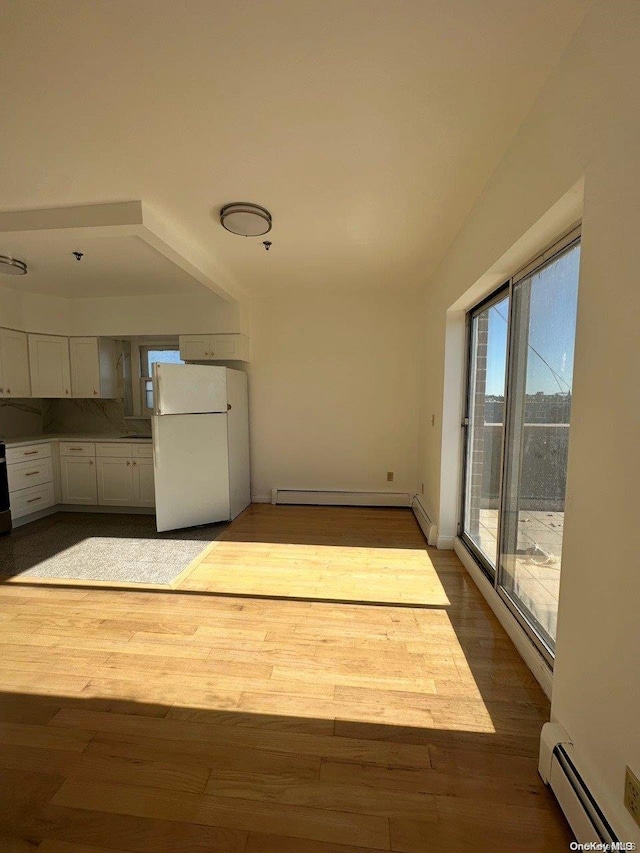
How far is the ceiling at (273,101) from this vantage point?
1145mm

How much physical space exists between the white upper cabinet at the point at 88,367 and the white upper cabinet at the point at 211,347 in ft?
3.35

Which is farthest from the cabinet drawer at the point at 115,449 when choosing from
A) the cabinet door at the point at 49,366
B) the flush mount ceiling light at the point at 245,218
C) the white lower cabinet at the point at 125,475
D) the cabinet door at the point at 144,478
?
the flush mount ceiling light at the point at 245,218

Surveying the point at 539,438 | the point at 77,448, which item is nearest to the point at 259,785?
the point at 539,438

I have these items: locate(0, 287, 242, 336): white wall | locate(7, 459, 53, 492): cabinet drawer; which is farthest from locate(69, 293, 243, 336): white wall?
locate(7, 459, 53, 492): cabinet drawer

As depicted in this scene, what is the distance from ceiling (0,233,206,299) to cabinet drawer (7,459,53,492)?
6.13 ft

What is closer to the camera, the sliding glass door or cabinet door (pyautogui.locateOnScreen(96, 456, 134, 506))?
the sliding glass door

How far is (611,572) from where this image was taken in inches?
40.1

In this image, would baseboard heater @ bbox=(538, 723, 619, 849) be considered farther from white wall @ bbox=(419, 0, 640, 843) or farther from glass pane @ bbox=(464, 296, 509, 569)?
glass pane @ bbox=(464, 296, 509, 569)

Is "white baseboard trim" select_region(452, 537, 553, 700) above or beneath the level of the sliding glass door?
beneath

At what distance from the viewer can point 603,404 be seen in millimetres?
1064

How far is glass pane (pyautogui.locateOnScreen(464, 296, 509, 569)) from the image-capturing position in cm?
243

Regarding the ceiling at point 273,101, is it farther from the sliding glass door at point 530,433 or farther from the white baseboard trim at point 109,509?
the white baseboard trim at point 109,509

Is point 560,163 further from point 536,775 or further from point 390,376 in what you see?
point 390,376

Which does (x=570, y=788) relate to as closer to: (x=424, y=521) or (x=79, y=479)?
(x=424, y=521)
